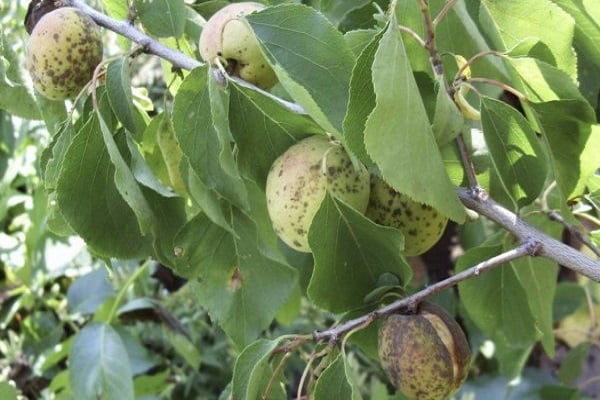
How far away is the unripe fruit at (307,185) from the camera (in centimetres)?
68

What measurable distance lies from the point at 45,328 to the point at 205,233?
1.24m

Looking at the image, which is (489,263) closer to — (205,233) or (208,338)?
(205,233)

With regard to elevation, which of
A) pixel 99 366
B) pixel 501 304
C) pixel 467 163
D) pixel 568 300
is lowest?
pixel 568 300

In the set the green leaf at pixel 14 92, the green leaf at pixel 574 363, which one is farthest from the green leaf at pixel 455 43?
the green leaf at pixel 574 363

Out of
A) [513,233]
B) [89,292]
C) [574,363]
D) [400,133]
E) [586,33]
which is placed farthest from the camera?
[89,292]

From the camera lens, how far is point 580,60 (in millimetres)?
850

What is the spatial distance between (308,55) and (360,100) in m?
0.09

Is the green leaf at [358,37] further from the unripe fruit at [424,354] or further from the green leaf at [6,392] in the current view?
the green leaf at [6,392]

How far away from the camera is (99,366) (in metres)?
1.28

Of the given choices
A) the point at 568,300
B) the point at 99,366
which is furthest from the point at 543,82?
the point at 568,300

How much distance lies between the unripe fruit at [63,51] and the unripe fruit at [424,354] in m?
0.38

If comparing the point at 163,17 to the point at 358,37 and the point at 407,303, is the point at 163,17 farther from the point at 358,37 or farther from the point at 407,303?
the point at 407,303

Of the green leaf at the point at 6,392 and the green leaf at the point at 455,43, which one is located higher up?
the green leaf at the point at 455,43

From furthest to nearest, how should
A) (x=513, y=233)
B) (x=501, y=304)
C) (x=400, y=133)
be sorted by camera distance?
(x=501, y=304) → (x=513, y=233) → (x=400, y=133)
